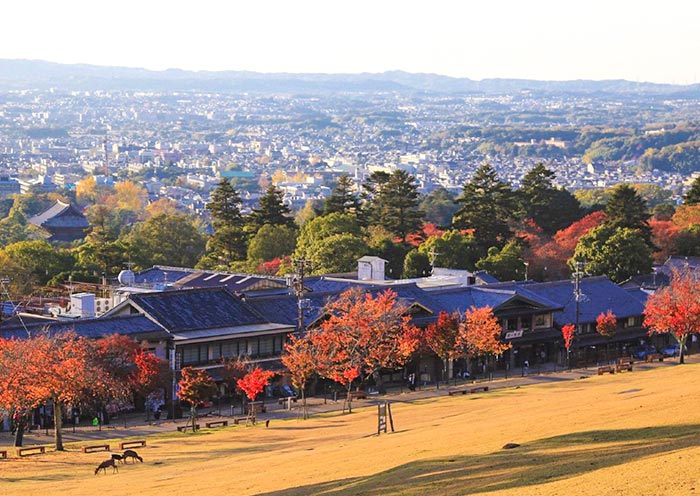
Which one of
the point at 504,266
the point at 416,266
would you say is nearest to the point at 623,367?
the point at 504,266

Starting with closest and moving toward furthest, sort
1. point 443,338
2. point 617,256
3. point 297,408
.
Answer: point 297,408, point 443,338, point 617,256

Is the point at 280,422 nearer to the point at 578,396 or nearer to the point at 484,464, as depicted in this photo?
the point at 578,396

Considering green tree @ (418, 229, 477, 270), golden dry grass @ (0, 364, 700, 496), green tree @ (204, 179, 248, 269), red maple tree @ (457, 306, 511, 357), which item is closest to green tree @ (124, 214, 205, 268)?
green tree @ (204, 179, 248, 269)

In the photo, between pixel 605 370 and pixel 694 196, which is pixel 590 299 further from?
pixel 694 196

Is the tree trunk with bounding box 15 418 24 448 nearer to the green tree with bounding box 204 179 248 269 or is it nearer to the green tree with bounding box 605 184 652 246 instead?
the green tree with bounding box 204 179 248 269

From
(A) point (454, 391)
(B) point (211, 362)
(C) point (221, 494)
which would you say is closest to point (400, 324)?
(A) point (454, 391)

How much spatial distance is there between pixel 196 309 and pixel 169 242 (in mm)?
32586

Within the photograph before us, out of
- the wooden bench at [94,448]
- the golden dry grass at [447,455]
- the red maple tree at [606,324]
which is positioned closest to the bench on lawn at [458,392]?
the golden dry grass at [447,455]

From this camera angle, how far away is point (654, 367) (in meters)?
44.6

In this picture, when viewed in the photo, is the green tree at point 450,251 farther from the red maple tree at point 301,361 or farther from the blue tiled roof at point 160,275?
the red maple tree at point 301,361

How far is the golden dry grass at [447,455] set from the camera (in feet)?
66.9

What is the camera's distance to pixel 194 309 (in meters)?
41.8

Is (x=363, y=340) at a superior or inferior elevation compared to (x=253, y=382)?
superior

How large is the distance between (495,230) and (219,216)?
1654 cm
